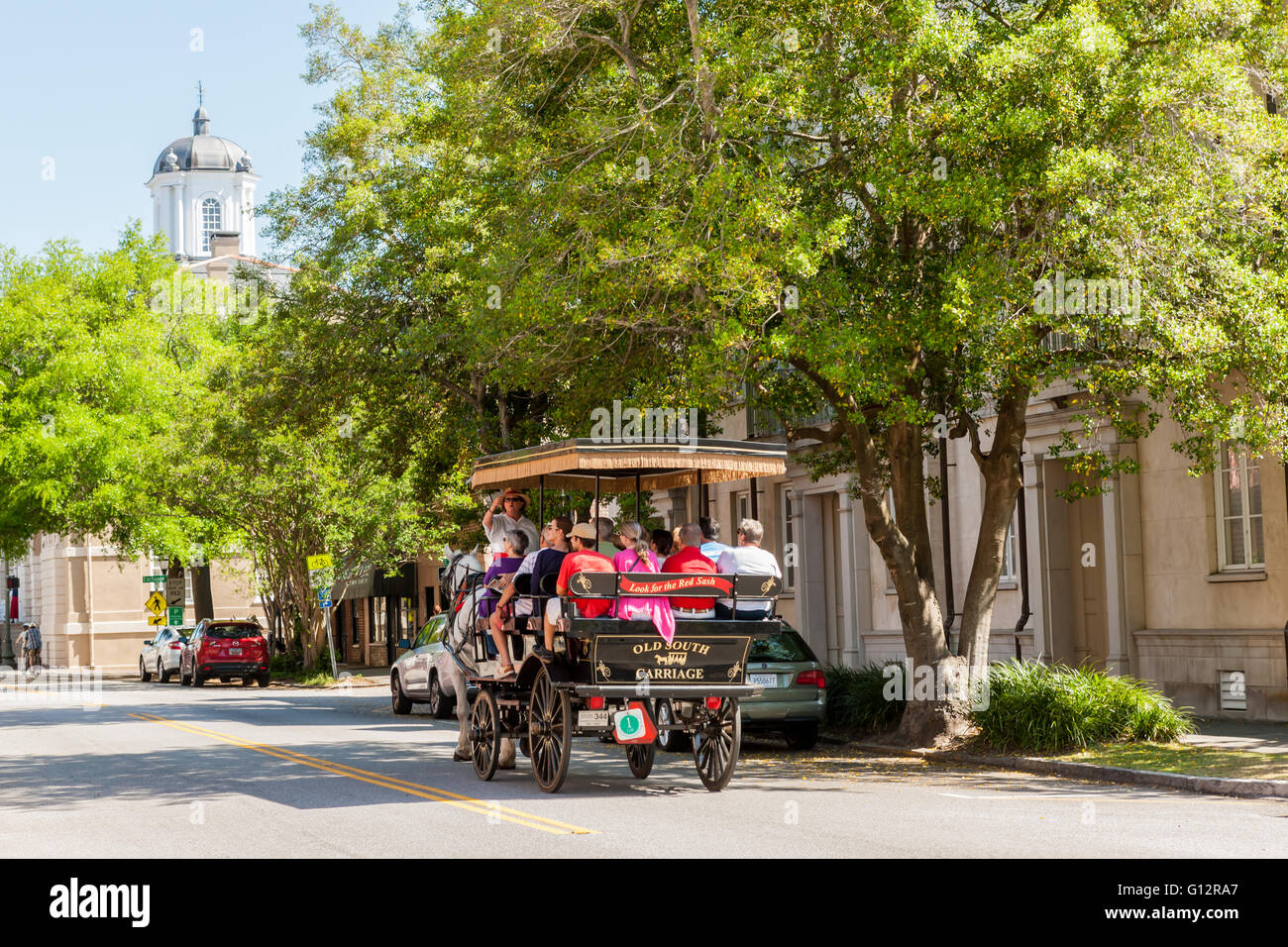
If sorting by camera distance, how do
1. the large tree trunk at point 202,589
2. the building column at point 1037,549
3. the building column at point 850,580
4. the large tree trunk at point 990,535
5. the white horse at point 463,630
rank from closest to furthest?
the white horse at point 463,630, the large tree trunk at point 990,535, the building column at point 1037,549, the building column at point 850,580, the large tree trunk at point 202,589

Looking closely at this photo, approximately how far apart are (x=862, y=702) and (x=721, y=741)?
568 cm

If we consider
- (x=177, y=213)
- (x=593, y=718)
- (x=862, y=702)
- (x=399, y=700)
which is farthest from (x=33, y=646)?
(x=177, y=213)

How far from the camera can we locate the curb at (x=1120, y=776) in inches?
521

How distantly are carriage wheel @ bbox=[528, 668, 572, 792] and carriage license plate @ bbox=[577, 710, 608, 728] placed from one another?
15 cm

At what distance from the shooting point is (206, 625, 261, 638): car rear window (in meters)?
42.2

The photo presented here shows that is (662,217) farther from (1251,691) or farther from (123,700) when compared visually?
(123,700)

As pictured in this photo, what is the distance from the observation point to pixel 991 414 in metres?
24.5

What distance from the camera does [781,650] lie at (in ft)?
59.8

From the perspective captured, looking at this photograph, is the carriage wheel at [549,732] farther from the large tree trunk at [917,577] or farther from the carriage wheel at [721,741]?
the large tree trunk at [917,577]

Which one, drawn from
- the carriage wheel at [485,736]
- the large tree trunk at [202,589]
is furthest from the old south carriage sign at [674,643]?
the large tree trunk at [202,589]

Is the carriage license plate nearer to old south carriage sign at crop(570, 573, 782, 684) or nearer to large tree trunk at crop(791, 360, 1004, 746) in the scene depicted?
old south carriage sign at crop(570, 573, 782, 684)

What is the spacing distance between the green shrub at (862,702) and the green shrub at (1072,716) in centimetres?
190

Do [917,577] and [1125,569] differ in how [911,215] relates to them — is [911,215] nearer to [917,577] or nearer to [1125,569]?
[917,577]
